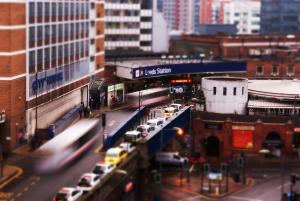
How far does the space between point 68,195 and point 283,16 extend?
117 meters

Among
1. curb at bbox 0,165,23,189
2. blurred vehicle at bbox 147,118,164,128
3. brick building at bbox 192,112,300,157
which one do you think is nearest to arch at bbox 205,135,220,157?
brick building at bbox 192,112,300,157

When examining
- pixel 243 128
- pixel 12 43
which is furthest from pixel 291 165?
pixel 12 43

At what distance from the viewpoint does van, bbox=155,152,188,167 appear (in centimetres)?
5031

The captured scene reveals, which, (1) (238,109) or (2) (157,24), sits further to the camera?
(2) (157,24)

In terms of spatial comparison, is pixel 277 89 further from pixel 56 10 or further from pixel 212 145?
pixel 56 10

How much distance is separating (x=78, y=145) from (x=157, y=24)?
69.4 meters

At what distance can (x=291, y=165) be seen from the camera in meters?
54.2

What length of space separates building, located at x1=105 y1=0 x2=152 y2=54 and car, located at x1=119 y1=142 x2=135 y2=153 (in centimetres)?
6336

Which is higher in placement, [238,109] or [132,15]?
[132,15]

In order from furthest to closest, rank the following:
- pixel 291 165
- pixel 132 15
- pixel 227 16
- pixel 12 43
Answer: pixel 227 16 → pixel 132 15 → pixel 291 165 → pixel 12 43

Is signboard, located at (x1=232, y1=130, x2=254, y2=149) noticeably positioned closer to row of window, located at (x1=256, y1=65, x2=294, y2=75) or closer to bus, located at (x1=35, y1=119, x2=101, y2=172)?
bus, located at (x1=35, y1=119, x2=101, y2=172)

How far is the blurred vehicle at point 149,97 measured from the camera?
68438mm

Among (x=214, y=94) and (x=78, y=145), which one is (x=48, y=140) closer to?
(x=78, y=145)

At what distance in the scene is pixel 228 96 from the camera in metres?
63.7
